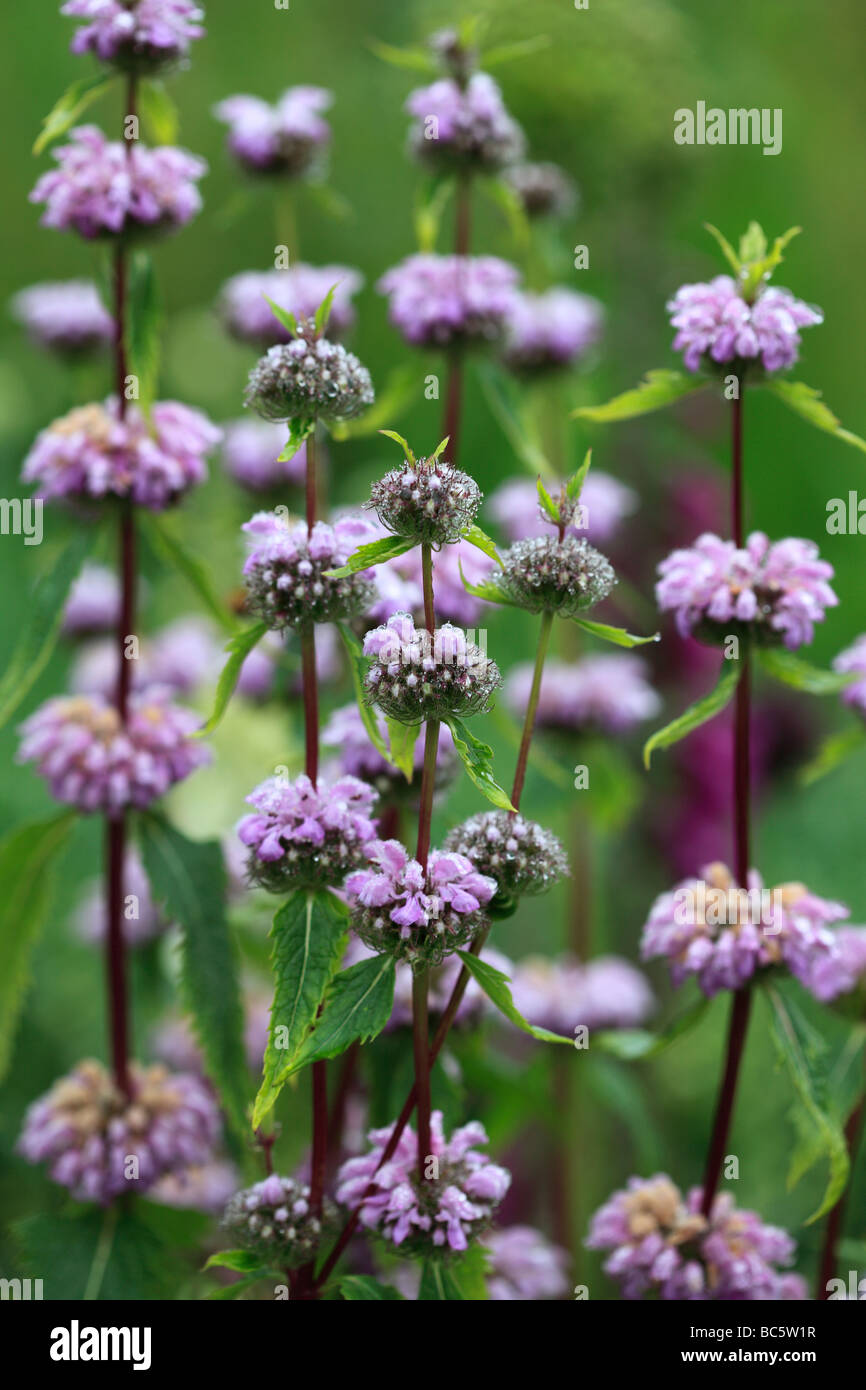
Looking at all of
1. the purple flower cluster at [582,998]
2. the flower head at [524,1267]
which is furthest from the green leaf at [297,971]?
the purple flower cluster at [582,998]

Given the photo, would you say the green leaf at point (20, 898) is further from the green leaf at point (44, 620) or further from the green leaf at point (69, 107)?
the green leaf at point (69, 107)

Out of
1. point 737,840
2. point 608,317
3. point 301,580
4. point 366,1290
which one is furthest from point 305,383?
point 608,317

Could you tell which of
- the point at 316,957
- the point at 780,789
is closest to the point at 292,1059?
the point at 316,957

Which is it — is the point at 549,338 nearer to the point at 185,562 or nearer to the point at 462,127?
the point at 462,127

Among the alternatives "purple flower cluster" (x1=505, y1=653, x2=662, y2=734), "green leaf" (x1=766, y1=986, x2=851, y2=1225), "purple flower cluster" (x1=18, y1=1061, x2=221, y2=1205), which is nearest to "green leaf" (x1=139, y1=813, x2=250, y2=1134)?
"purple flower cluster" (x1=18, y1=1061, x2=221, y2=1205)

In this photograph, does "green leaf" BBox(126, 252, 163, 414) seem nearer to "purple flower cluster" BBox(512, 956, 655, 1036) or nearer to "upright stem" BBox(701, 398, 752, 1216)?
"upright stem" BBox(701, 398, 752, 1216)
